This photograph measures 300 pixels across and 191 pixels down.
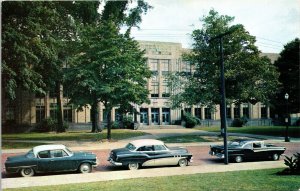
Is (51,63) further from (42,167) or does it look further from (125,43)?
(42,167)

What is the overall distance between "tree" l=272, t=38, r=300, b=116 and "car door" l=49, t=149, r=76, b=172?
102 ft

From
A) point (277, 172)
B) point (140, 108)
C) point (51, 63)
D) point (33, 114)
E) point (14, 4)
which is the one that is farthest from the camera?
point (140, 108)

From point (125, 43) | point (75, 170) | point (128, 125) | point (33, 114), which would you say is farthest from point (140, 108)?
point (75, 170)

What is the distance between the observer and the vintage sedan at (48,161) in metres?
14.7

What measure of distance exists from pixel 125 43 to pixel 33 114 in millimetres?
20640

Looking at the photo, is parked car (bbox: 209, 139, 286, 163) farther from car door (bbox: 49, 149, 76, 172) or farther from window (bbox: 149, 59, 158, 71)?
window (bbox: 149, 59, 158, 71)

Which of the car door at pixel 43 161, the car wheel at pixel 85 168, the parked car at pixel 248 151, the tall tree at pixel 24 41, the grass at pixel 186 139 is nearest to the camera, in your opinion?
the car door at pixel 43 161

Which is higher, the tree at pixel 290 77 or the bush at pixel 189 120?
the tree at pixel 290 77

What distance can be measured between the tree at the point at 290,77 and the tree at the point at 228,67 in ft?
28.6

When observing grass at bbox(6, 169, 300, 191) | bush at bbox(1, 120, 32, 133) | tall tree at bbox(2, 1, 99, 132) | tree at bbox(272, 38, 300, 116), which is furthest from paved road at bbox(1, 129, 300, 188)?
bush at bbox(1, 120, 32, 133)

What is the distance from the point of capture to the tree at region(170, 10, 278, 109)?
31.8 metres

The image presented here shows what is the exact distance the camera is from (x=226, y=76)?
31000 millimetres

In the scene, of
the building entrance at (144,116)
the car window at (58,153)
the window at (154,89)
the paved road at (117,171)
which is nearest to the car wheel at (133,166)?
the paved road at (117,171)

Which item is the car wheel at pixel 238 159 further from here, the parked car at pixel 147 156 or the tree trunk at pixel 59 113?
the tree trunk at pixel 59 113
